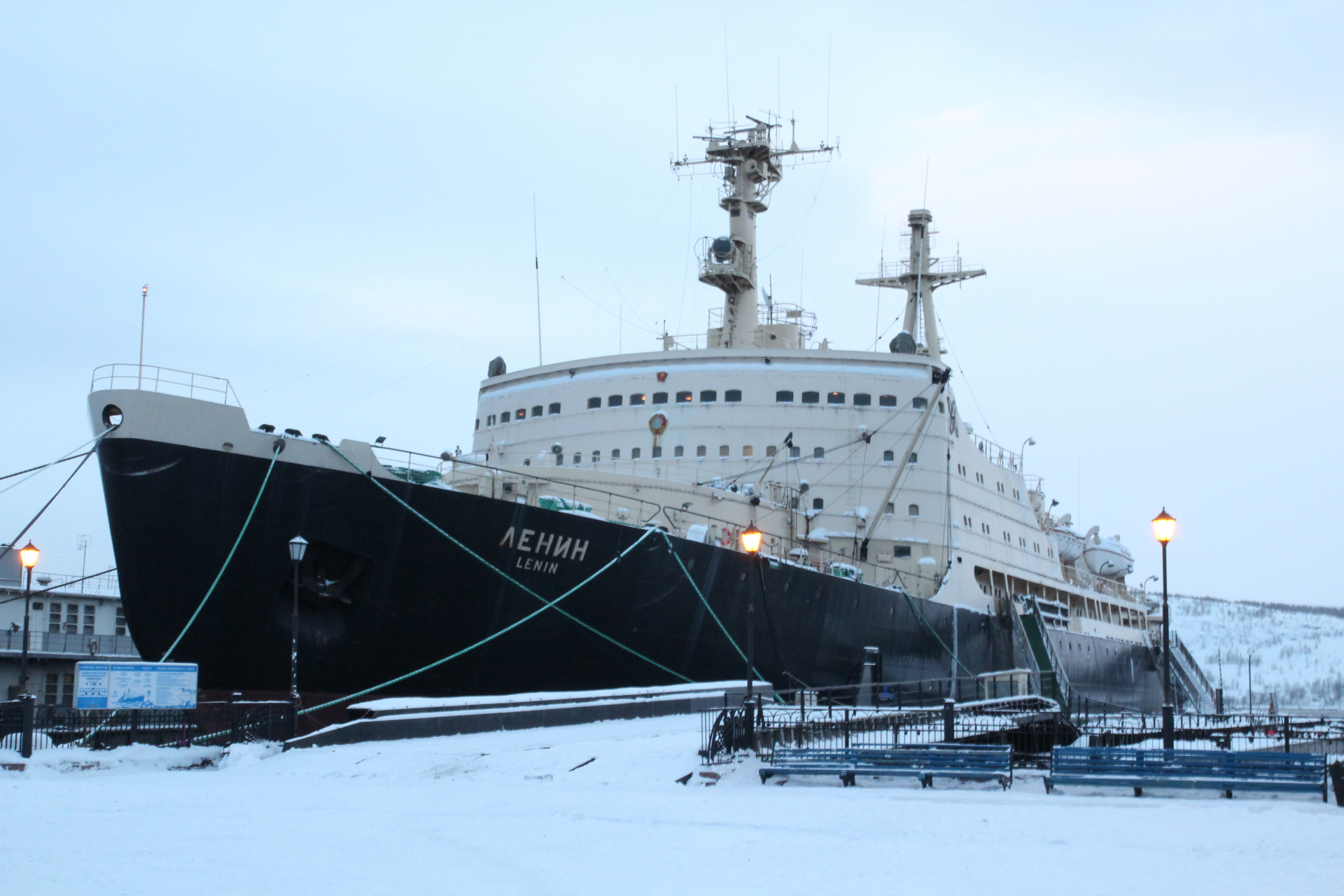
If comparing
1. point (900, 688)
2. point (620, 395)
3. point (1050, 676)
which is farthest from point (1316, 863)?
point (1050, 676)

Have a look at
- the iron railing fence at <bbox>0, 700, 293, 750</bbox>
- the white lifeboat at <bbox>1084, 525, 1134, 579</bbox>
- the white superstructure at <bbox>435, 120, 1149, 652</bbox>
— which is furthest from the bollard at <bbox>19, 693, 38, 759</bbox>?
the white lifeboat at <bbox>1084, 525, 1134, 579</bbox>

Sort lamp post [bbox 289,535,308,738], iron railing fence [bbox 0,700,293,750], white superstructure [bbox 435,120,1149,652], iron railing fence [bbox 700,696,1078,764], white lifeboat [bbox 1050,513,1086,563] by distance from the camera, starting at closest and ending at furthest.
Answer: iron railing fence [bbox 700,696,1078,764], lamp post [bbox 289,535,308,738], iron railing fence [bbox 0,700,293,750], white superstructure [bbox 435,120,1149,652], white lifeboat [bbox 1050,513,1086,563]

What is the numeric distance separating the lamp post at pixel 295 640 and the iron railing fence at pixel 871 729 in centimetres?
575

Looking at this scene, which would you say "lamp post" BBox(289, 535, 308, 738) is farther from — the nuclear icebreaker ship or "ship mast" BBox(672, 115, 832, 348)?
"ship mast" BBox(672, 115, 832, 348)

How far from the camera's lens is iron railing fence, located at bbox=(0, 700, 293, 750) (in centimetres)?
1745

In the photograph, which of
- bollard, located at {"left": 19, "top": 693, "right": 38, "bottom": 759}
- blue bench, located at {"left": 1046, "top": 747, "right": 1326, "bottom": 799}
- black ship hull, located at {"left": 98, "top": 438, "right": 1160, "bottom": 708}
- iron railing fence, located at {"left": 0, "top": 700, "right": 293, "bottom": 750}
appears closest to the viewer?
blue bench, located at {"left": 1046, "top": 747, "right": 1326, "bottom": 799}

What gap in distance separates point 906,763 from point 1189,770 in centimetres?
314

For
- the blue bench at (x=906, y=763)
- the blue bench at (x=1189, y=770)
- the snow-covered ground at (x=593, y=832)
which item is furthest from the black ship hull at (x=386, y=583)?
the blue bench at (x=1189, y=770)

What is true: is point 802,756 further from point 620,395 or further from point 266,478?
point 620,395

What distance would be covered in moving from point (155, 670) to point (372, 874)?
8.98 m

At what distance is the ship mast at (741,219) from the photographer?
34.9 meters

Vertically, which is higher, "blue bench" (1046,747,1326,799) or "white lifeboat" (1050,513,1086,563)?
"white lifeboat" (1050,513,1086,563)

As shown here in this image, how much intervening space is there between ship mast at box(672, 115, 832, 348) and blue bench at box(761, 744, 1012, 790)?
66.2ft

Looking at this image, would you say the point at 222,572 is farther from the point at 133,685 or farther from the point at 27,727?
the point at 27,727
